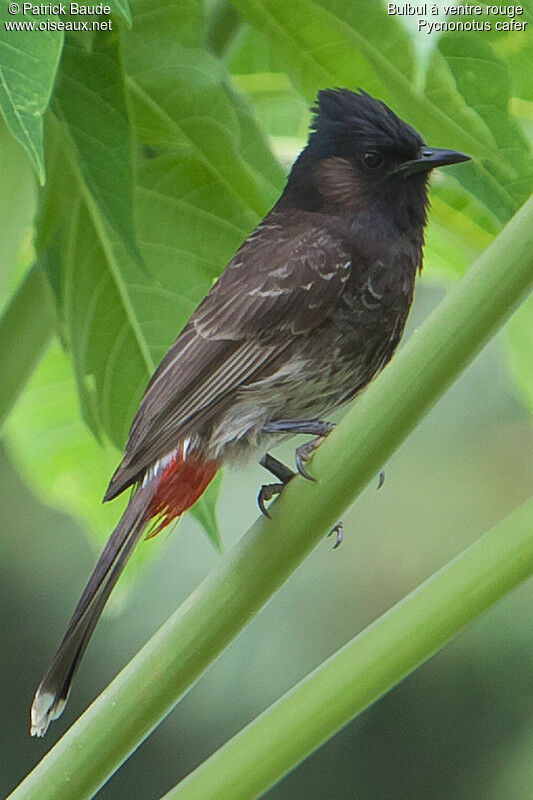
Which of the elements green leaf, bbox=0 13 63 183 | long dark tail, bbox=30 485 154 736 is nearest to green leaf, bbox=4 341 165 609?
long dark tail, bbox=30 485 154 736

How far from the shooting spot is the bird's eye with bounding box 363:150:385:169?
127 cm

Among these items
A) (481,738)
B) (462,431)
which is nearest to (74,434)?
(462,431)

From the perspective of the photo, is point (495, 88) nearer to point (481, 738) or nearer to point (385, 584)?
point (385, 584)

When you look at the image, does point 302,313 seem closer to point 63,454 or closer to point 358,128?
point 358,128

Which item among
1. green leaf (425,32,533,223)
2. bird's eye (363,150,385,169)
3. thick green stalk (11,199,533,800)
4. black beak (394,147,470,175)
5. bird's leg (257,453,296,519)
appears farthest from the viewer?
bird's eye (363,150,385,169)

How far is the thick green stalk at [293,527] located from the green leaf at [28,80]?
0.78 ft

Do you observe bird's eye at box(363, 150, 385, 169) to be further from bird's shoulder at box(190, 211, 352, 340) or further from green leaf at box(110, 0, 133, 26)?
green leaf at box(110, 0, 133, 26)

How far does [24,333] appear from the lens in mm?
1005

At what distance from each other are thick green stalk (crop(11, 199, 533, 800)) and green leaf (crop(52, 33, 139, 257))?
0.86ft

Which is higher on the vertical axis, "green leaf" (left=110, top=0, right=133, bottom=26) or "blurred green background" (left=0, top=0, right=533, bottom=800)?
"green leaf" (left=110, top=0, right=133, bottom=26)

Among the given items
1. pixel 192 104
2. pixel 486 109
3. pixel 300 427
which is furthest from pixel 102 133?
pixel 300 427

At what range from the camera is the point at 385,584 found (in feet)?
9.27

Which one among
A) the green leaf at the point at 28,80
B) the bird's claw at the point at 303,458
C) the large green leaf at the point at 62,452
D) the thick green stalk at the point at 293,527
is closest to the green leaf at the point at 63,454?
the large green leaf at the point at 62,452

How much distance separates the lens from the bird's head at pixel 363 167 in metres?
1.22
